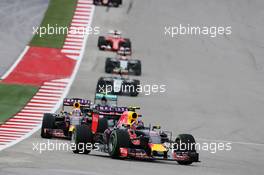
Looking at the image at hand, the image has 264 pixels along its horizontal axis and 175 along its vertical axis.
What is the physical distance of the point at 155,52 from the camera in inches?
1880

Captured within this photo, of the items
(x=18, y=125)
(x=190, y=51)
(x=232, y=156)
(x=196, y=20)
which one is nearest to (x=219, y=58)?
(x=190, y=51)

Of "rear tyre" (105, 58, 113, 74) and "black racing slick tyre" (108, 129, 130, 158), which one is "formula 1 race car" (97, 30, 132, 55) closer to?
"rear tyre" (105, 58, 113, 74)

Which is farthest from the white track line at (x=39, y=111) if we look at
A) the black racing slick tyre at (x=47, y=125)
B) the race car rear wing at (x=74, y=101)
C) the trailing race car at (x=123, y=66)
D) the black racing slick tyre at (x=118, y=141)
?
the black racing slick tyre at (x=118, y=141)

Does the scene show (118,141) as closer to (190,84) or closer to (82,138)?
(82,138)

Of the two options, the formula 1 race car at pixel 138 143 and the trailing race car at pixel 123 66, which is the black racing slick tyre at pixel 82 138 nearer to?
the formula 1 race car at pixel 138 143

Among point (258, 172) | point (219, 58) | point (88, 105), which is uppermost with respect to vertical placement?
point (219, 58)

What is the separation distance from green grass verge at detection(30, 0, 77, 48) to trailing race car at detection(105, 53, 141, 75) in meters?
5.97

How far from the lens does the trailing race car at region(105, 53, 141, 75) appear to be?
140 feet

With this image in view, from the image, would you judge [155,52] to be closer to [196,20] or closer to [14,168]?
[196,20]

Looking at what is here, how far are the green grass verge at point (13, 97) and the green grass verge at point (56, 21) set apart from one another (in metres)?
10.2

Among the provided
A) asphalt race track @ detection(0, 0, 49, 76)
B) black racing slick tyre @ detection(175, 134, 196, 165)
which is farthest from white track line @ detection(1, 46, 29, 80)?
black racing slick tyre @ detection(175, 134, 196, 165)

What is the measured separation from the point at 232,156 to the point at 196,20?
2903 cm

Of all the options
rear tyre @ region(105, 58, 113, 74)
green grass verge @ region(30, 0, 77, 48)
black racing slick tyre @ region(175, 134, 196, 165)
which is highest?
green grass verge @ region(30, 0, 77, 48)

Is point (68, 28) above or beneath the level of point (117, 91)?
above
